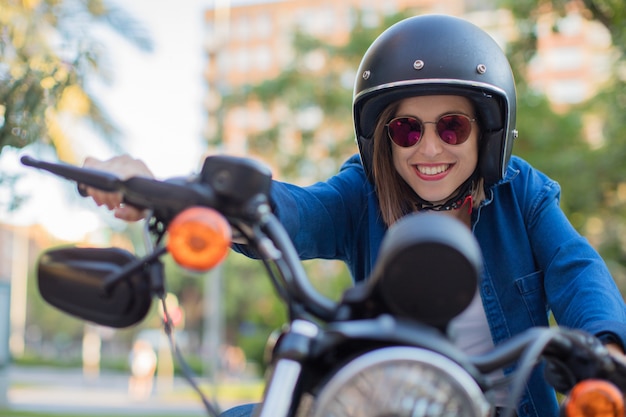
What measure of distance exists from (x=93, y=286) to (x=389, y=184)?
1.37m

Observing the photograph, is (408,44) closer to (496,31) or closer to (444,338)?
(444,338)

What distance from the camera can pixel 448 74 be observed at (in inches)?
94.0

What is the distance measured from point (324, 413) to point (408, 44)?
154 cm

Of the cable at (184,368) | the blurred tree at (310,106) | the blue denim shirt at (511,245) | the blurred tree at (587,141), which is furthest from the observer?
the blurred tree at (310,106)

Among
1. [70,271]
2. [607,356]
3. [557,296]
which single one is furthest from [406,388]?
[557,296]

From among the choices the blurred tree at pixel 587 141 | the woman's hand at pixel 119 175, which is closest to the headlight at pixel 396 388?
the woman's hand at pixel 119 175

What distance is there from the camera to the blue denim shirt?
6.71 ft

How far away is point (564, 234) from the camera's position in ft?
7.32

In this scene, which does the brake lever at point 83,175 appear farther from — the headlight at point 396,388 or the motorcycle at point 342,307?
the headlight at point 396,388

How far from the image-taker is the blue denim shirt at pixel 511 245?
6.71ft

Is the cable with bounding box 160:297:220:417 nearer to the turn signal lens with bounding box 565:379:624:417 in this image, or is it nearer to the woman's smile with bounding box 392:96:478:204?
the turn signal lens with bounding box 565:379:624:417

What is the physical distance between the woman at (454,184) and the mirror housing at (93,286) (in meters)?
0.74

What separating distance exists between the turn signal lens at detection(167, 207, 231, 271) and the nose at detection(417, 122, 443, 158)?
1303 mm

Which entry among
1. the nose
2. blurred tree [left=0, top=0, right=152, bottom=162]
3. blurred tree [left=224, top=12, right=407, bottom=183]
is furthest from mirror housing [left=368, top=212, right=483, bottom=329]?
blurred tree [left=224, top=12, right=407, bottom=183]
